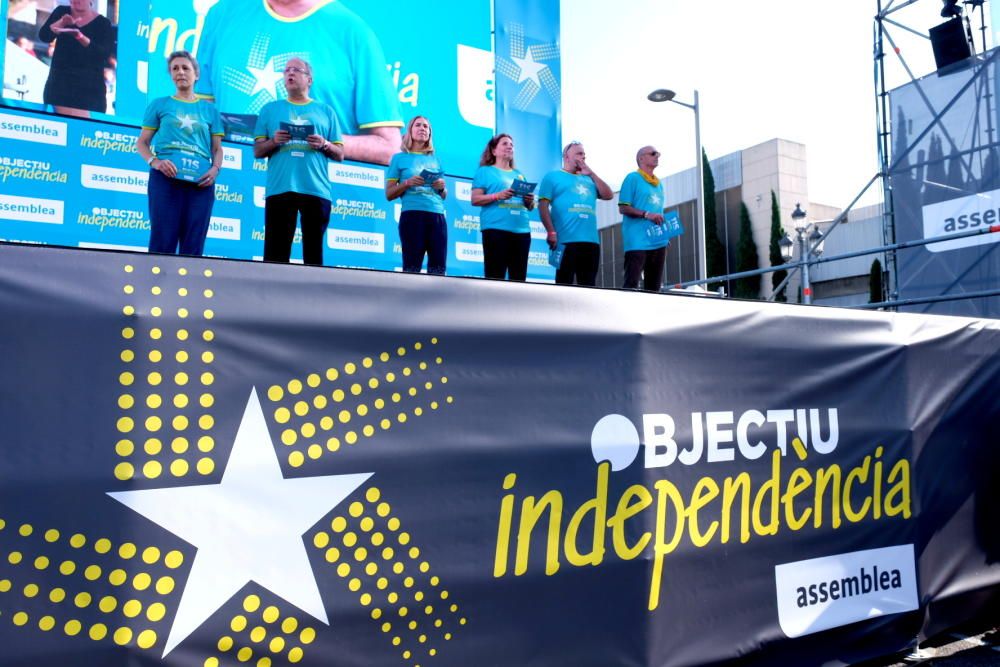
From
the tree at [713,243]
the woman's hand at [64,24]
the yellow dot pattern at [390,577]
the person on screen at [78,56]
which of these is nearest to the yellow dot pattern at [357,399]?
the yellow dot pattern at [390,577]

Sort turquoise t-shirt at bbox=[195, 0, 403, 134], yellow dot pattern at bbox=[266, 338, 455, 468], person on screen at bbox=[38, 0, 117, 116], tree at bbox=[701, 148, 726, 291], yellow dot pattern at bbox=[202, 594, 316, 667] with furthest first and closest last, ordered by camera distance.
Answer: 1. tree at bbox=[701, 148, 726, 291]
2. turquoise t-shirt at bbox=[195, 0, 403, 134]
3. person on screen at bbox=[38, 0, 117, 116]
4. yellow dot pattern at bbox=[266, 338, 455, 468]
5. yellow dot pattern at bbox=[202, 594, 316, 667]

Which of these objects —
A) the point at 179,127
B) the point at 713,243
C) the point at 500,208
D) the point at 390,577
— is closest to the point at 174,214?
the point at 179,127

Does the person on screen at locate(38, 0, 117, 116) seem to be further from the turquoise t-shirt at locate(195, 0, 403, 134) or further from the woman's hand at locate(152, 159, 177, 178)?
the woman's hand at locate(152, 159, 177, 178)

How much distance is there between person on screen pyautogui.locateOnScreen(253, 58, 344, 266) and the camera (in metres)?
4.91

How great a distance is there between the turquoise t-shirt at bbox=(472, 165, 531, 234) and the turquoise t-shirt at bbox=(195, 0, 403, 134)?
2.29 meters

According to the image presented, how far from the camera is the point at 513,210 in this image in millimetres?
5680

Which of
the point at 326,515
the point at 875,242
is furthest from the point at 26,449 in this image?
the point at 875,242

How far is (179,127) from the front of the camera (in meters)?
4.95

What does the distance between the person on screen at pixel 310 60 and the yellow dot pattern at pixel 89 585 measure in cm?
Answer: 535

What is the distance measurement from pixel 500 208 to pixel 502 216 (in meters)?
0.06

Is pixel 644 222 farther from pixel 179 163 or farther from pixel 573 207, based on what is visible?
pixel 179 163

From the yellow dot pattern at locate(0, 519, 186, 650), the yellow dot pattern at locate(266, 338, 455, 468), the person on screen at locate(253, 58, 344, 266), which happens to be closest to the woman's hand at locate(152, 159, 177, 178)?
the person on screen at locate(253, 58, 344, 266)

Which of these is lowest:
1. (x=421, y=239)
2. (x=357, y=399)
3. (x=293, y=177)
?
(x=357, y=399)

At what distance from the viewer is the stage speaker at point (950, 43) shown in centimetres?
1047
